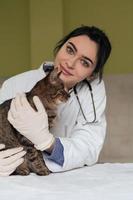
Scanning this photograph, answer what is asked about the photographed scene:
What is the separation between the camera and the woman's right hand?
1.20 m

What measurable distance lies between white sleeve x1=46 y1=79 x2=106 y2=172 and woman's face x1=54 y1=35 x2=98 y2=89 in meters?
0.10

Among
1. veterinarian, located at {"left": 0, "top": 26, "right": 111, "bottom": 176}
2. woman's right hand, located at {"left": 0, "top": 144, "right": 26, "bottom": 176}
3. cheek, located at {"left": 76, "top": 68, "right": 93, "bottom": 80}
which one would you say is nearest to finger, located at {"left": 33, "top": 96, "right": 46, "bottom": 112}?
veterinarian, located at {"left": 0, "top": 26, "right": 111, "bottom": 176}

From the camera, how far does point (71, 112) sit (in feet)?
4.86

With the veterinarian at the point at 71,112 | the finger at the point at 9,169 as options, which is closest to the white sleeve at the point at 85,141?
the veterinarian at the point at 71,112

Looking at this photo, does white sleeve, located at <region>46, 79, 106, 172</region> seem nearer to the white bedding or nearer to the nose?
the white bedding

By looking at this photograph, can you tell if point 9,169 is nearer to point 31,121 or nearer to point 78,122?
point 31,121

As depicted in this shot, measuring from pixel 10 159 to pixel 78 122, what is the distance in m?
0.33

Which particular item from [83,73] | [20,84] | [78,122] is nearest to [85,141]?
Answer: [78,122]

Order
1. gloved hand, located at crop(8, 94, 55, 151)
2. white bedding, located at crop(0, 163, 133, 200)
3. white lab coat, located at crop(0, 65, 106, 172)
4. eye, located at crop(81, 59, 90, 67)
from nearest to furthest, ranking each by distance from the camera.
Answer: white bedding, located at crop(0, 163, 133, 200)
gloved hand, located at crop(8, 94, 55, 151)
white lab coat, located at crop(0, 65, 106, 172)
eye, located at crop(81, 59, 90, 67)

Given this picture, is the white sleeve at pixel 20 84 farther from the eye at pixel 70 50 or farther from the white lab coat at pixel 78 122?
the eye at pixel 70 50

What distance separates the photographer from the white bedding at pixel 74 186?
39.2 inches

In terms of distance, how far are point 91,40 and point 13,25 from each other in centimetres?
145

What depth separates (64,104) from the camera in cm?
146
